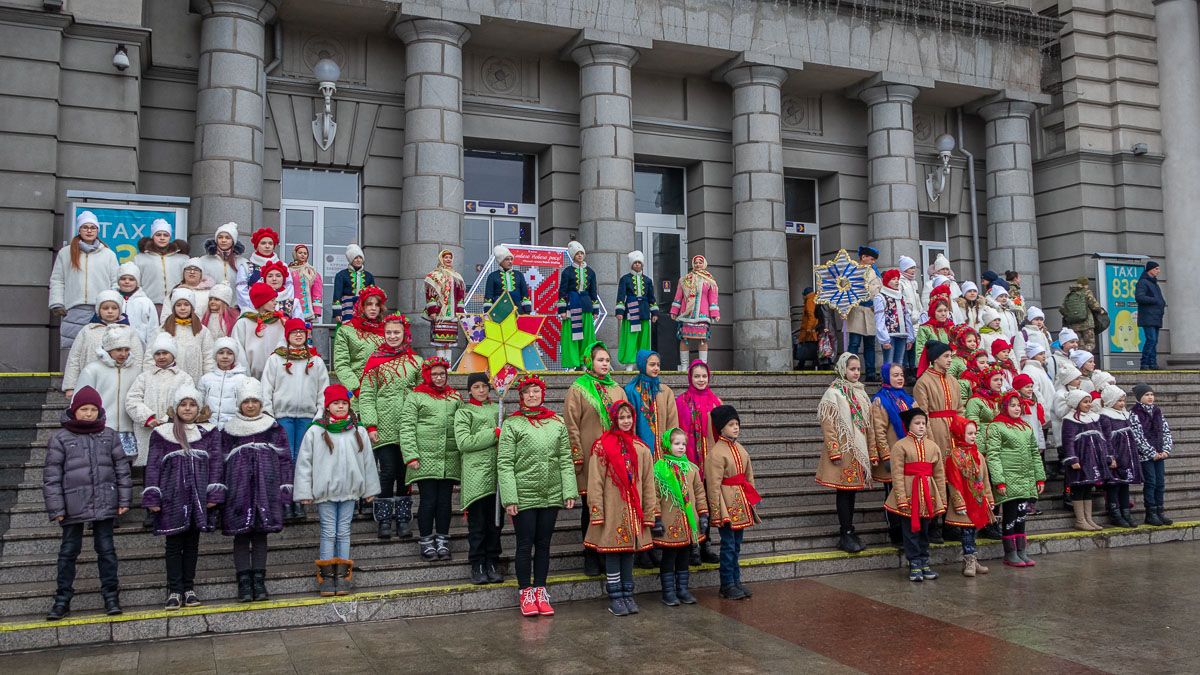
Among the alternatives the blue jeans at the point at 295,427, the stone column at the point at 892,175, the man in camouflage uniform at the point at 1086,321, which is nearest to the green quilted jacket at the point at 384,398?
the blue jeans at the point at 295,427

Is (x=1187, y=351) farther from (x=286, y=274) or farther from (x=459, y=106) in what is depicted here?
(x=286, y=274)

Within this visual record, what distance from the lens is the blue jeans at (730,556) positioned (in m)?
8.95

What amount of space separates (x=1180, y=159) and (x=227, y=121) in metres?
20.2

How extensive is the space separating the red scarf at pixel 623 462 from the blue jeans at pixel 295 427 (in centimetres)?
304

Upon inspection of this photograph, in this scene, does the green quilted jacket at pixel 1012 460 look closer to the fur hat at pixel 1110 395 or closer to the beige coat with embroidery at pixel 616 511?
the fur hat at pixel 1110 395

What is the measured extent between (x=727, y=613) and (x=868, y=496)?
162 inches

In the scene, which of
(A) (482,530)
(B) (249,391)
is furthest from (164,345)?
(A) (482,530)

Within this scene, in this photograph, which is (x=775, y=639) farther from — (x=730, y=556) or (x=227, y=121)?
(x=227, y=121)

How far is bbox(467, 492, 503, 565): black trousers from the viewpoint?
8797mm

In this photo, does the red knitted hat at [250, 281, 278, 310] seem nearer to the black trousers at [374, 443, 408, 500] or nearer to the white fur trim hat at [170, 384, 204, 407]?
the white fur trim hat at [170, 384, 204, 407]

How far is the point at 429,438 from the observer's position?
897 cm

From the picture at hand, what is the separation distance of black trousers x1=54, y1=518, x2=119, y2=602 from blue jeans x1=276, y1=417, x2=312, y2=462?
2095 mm

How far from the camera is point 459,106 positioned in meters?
17.0

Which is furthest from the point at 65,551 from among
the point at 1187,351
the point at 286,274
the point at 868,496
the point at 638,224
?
the point at 1187,351
